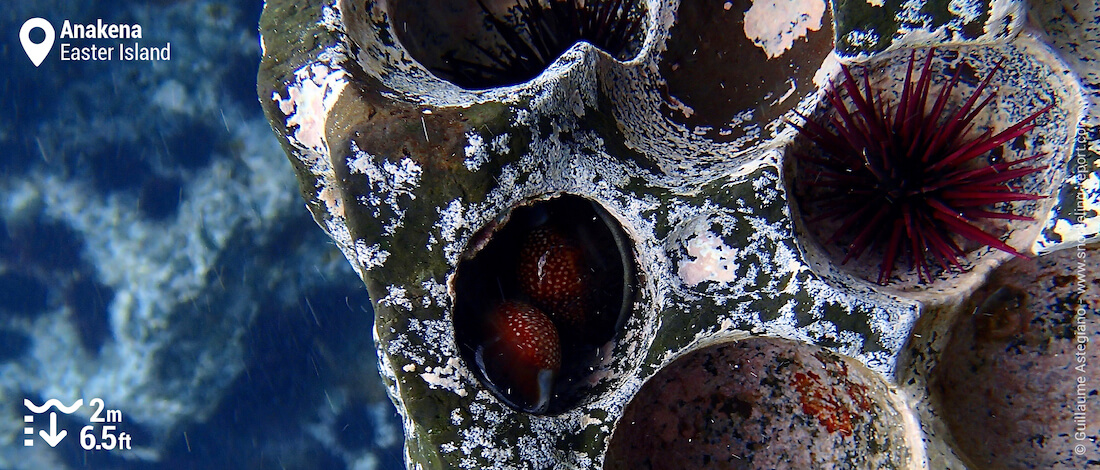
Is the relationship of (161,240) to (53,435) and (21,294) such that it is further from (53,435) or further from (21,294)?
(53,435)

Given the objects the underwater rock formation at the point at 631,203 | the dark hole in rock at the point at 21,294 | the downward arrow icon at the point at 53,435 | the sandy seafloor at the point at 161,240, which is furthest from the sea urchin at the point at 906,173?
the downward arrow icon at the point at 53,435

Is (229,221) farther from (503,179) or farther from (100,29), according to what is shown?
(503,179)

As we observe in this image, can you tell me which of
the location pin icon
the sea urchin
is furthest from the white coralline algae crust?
the location pin icon

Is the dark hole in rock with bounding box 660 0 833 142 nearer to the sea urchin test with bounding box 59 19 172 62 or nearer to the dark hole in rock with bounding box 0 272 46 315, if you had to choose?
the sea urchin test with bounding box 59 19 172 62

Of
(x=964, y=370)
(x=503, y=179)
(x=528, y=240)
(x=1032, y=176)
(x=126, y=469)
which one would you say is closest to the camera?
(x=503, y=179)

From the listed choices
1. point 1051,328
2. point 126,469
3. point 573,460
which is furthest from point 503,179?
point 126,469
